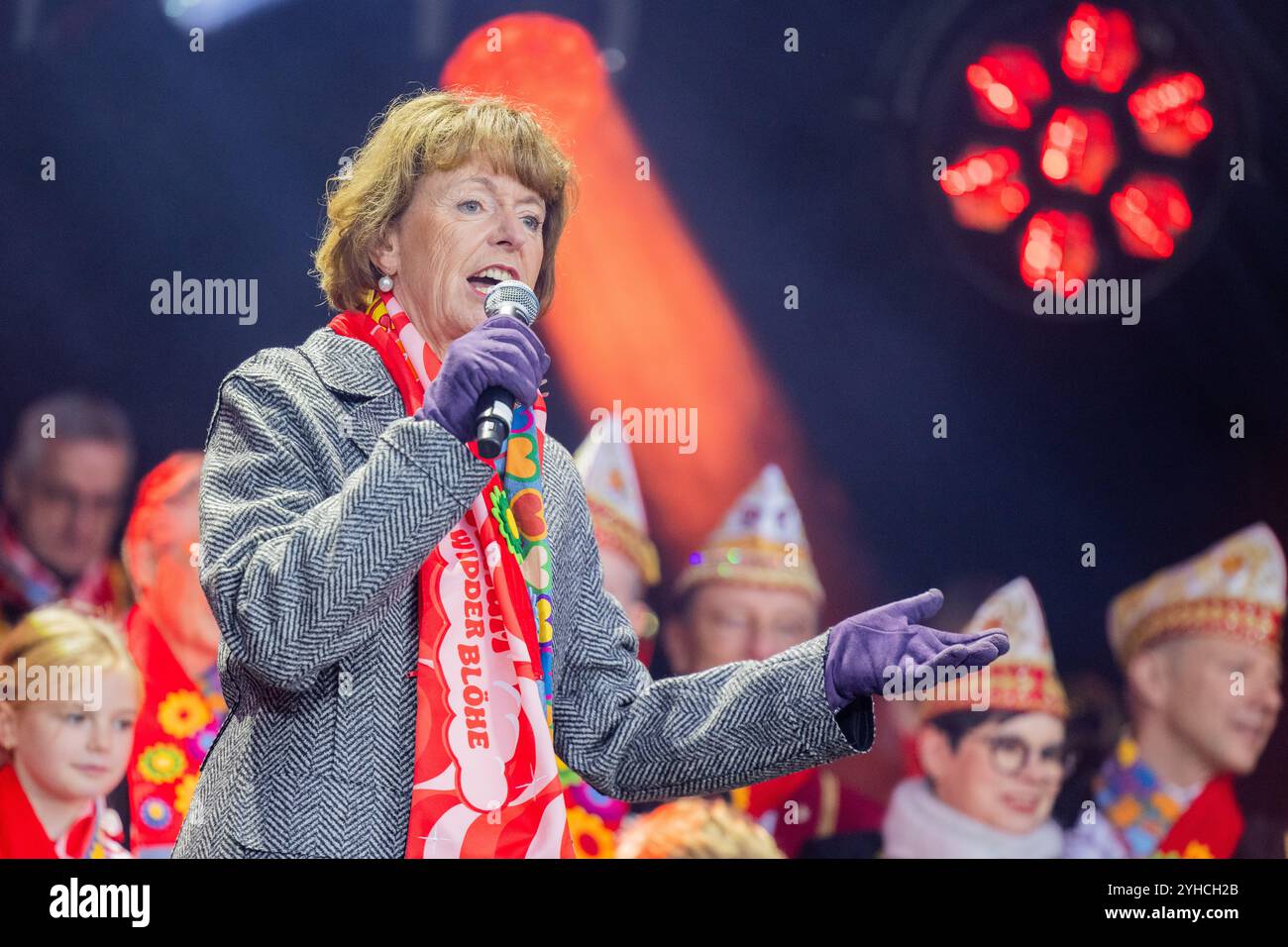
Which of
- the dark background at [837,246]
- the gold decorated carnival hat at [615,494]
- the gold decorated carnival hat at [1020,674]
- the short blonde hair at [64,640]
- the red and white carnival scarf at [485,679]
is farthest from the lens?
the gold decorated carnival hat at [1020,674]

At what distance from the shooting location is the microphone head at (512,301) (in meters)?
1.38

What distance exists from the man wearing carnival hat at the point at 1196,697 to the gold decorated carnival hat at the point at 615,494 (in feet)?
3.61

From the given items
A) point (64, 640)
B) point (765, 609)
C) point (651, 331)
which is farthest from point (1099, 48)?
point (64, 640)

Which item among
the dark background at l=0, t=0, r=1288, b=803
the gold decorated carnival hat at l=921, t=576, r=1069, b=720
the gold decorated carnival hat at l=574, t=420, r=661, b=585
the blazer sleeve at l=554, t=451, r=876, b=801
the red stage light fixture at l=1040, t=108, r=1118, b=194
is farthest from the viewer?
the red stage light fixture at l=1040, t=108, r=1118, b=194

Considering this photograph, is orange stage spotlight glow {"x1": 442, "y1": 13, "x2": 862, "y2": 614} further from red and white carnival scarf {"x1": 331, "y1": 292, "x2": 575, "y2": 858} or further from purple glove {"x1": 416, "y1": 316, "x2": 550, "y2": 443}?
purple glove {"x1": 416, "y1": 316, "x2": 550, "y2": 443}

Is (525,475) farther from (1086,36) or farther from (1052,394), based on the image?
(1086,36)

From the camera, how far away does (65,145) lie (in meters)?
3.13

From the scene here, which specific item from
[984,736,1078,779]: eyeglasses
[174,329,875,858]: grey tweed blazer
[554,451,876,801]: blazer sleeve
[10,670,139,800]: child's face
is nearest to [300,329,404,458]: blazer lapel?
[174,329,875,858]: grey tweed blazer

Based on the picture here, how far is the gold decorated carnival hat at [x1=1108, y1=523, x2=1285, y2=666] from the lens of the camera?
11.4 feet

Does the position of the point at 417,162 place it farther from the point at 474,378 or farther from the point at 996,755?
the point at 996,755

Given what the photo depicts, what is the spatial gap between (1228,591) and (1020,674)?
0.55 metres

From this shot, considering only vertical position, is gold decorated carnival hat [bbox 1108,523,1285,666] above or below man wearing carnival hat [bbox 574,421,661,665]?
below

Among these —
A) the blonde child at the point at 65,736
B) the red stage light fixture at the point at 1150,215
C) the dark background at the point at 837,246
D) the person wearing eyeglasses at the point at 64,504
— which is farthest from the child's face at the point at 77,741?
the red stage light fixture at the point at 1150,215

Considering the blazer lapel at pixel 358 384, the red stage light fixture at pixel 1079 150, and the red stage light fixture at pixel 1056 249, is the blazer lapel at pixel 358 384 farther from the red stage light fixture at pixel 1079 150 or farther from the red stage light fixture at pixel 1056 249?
the red stage light fixture at pixel 1079 150
